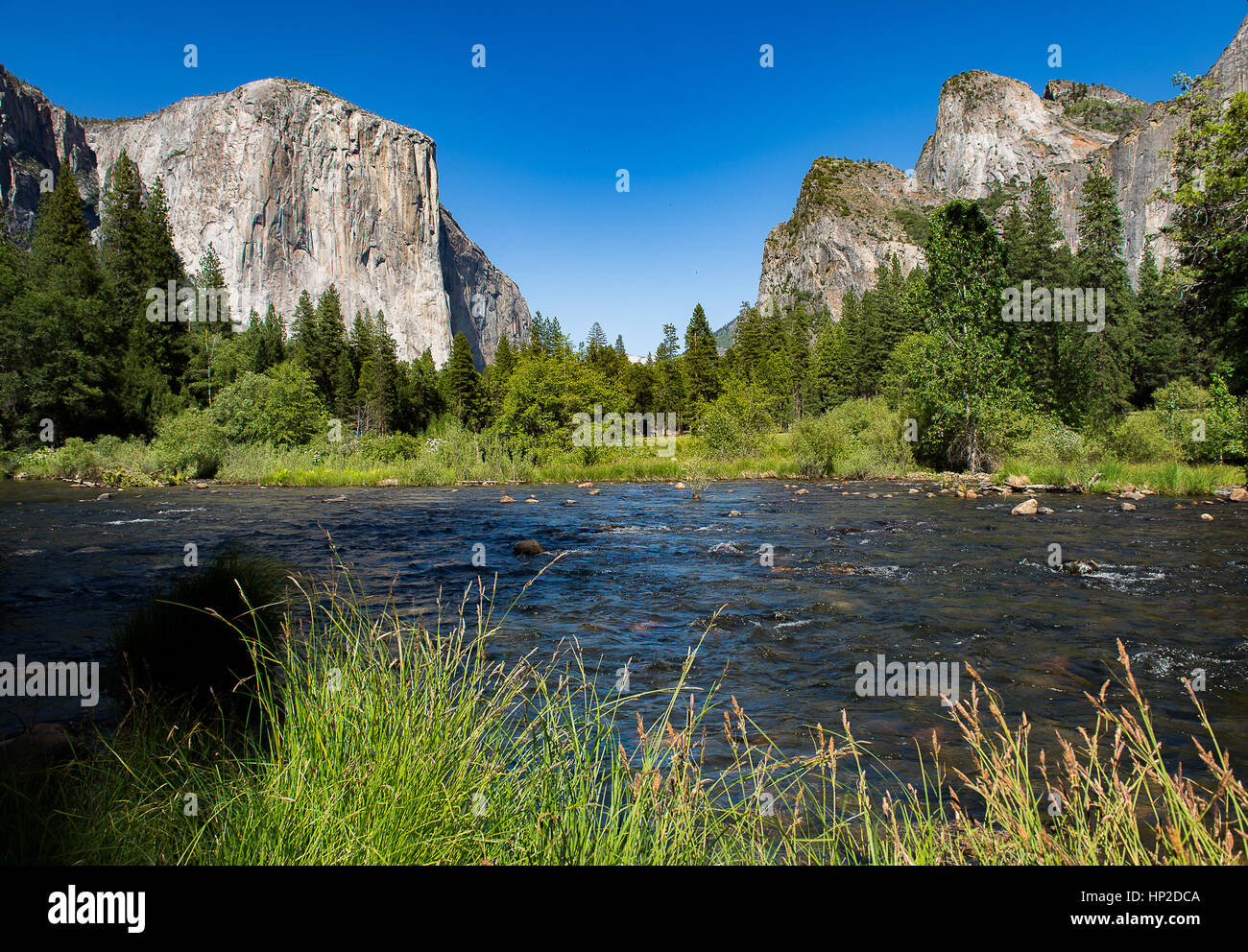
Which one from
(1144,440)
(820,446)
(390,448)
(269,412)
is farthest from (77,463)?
(1144,440)

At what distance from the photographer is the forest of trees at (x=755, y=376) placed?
22.7m

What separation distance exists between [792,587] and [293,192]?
174834 millimetres

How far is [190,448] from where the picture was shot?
3344 centimetres

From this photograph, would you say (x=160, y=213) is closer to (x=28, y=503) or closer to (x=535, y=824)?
(x=28, y=503)

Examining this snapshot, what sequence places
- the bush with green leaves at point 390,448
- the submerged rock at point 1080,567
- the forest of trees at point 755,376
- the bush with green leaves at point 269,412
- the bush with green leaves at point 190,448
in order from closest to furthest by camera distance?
the submerged rock at point 1080,567 → the forest of trees at point 755,376 → the bush with green leaves at point 190,448 → the bush with green leaves at point 269,412 → the bush with green leaves at point 390,448

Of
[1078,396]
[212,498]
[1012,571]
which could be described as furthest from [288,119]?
[1012,571]

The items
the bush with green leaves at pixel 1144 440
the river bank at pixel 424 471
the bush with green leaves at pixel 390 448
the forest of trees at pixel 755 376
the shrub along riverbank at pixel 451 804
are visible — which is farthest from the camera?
the bush with green leaves at pixel 390 448

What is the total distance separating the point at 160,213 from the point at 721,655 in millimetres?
68973

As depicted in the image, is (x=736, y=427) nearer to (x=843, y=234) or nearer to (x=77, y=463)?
(x=77, y=463)

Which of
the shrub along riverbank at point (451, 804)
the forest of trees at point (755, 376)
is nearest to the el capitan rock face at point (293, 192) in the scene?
the forest of trees at point (755, 376)

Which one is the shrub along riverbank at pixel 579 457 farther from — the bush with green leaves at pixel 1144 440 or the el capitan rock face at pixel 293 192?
the el capitan rock face at pixel 293 192

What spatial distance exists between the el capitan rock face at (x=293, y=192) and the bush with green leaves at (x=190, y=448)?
116 m

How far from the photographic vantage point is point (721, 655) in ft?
25.0
